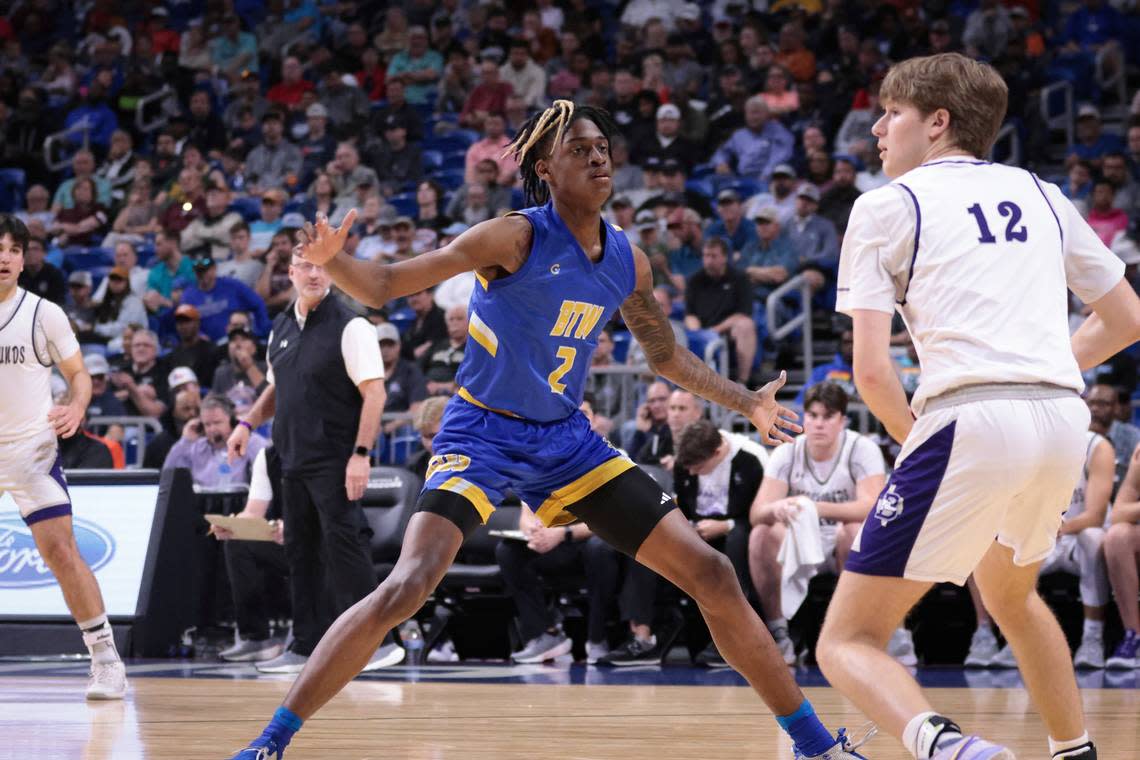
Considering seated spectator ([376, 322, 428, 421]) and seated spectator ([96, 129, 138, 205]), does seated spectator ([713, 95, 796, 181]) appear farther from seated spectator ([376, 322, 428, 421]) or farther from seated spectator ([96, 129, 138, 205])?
seated spectator ([96, 129, 138, 205])

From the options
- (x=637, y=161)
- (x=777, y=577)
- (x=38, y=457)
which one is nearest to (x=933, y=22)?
(x=637, y=161)

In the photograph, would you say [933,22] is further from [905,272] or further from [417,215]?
[905,272]

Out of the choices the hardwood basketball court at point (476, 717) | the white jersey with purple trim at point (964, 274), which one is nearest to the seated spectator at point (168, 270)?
the hardwood basketball court at point (476, 717)

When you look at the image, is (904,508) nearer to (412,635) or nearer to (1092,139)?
(412,635)

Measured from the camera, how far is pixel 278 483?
33.5 feet

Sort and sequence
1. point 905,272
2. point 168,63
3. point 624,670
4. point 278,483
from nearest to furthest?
point 905,272
point 624,670
point 278,483
point 168,63

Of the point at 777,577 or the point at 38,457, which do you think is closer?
the point at 38,457

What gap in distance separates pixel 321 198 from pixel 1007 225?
14.2m

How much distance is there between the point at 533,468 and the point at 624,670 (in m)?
4.82

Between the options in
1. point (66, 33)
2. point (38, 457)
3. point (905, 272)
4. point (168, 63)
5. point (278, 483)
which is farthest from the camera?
point (66, 33)

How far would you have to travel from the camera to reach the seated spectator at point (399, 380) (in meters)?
12.8

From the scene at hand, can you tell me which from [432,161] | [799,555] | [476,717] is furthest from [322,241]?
[432,161]

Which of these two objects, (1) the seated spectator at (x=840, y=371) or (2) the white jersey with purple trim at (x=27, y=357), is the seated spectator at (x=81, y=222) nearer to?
(1) the seated spectator at (x=840, y=371)

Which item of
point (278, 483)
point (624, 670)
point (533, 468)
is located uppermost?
point (533, 468)
